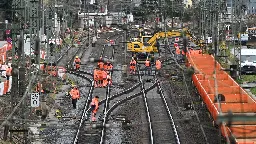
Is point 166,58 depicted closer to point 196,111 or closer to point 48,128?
point 196,111

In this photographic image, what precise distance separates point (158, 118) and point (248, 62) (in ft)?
52.9

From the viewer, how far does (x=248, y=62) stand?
35.1 meters

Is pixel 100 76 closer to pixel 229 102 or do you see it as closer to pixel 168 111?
pixel 168 111

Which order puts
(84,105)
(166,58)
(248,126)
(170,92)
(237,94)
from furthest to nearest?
(166,58) < (170,92) < (84,105) < (237,94) < (248,126)

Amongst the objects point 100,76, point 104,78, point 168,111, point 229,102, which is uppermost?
point 100,76

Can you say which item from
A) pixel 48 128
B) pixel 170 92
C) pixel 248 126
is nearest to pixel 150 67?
pixel 170 92

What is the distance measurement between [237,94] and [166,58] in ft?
66.0

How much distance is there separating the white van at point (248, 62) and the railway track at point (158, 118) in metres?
7.95

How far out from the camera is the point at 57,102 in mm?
24391

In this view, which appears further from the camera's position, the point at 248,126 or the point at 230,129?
the point at 248,126

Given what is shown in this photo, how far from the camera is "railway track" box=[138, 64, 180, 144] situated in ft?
57.1

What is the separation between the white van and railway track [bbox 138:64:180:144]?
7953mm

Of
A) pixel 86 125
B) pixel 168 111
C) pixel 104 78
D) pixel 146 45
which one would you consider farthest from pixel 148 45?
pixel 86 125

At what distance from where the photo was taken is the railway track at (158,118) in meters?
17.4
